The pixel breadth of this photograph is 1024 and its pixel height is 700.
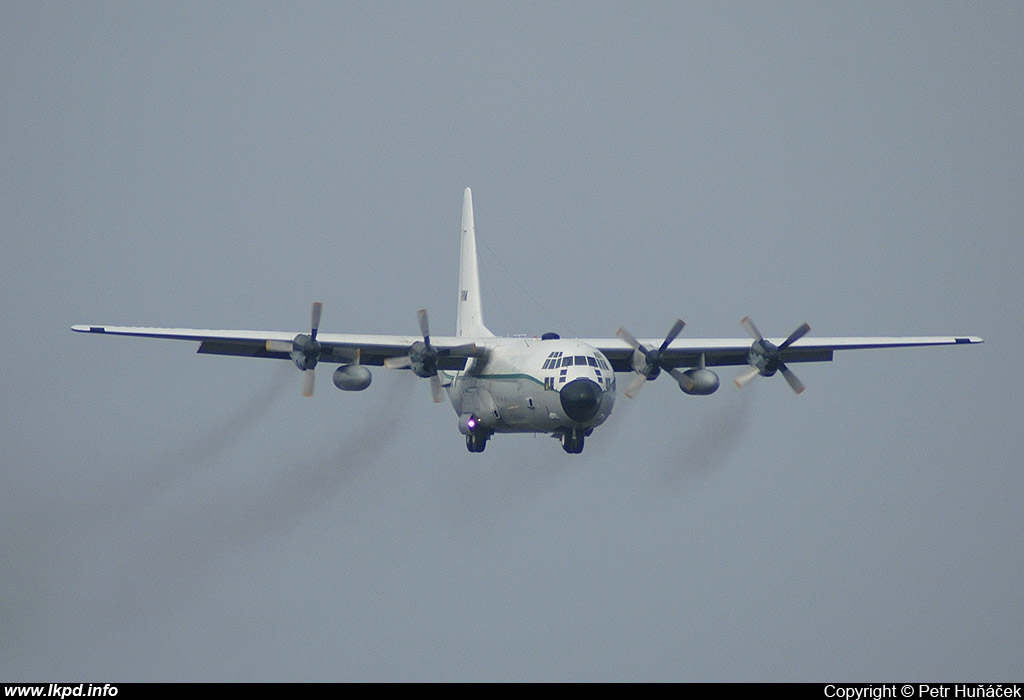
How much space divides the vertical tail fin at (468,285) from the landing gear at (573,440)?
537 cm

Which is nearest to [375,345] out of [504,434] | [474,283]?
[504,434]

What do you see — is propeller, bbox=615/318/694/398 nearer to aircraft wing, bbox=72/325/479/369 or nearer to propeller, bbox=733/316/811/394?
propeller, bbox=733/316/811/394

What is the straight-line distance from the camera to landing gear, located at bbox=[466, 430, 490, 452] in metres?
36.2

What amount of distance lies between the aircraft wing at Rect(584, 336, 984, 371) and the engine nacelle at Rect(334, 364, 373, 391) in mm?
5633

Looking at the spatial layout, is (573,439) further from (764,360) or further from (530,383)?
(764,360)

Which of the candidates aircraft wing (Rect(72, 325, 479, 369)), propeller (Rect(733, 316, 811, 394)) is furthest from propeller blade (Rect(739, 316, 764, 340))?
aircraft wing (Rect(72, 325, 479, 369))

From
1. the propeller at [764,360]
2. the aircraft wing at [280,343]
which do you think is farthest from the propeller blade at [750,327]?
the aircraft wing at [280,343]

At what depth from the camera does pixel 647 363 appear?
3503 centimetres

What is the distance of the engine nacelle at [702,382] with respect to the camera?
35156mm

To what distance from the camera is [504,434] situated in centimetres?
3634

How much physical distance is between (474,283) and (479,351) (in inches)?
229

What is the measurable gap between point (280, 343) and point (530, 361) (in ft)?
17.4

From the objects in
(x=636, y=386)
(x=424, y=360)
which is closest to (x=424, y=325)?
(x=424, y=360)

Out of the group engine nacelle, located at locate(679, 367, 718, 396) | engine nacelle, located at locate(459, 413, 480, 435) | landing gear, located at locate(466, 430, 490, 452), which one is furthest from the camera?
landing gear, located at locate(466, 430, 490, 452)
